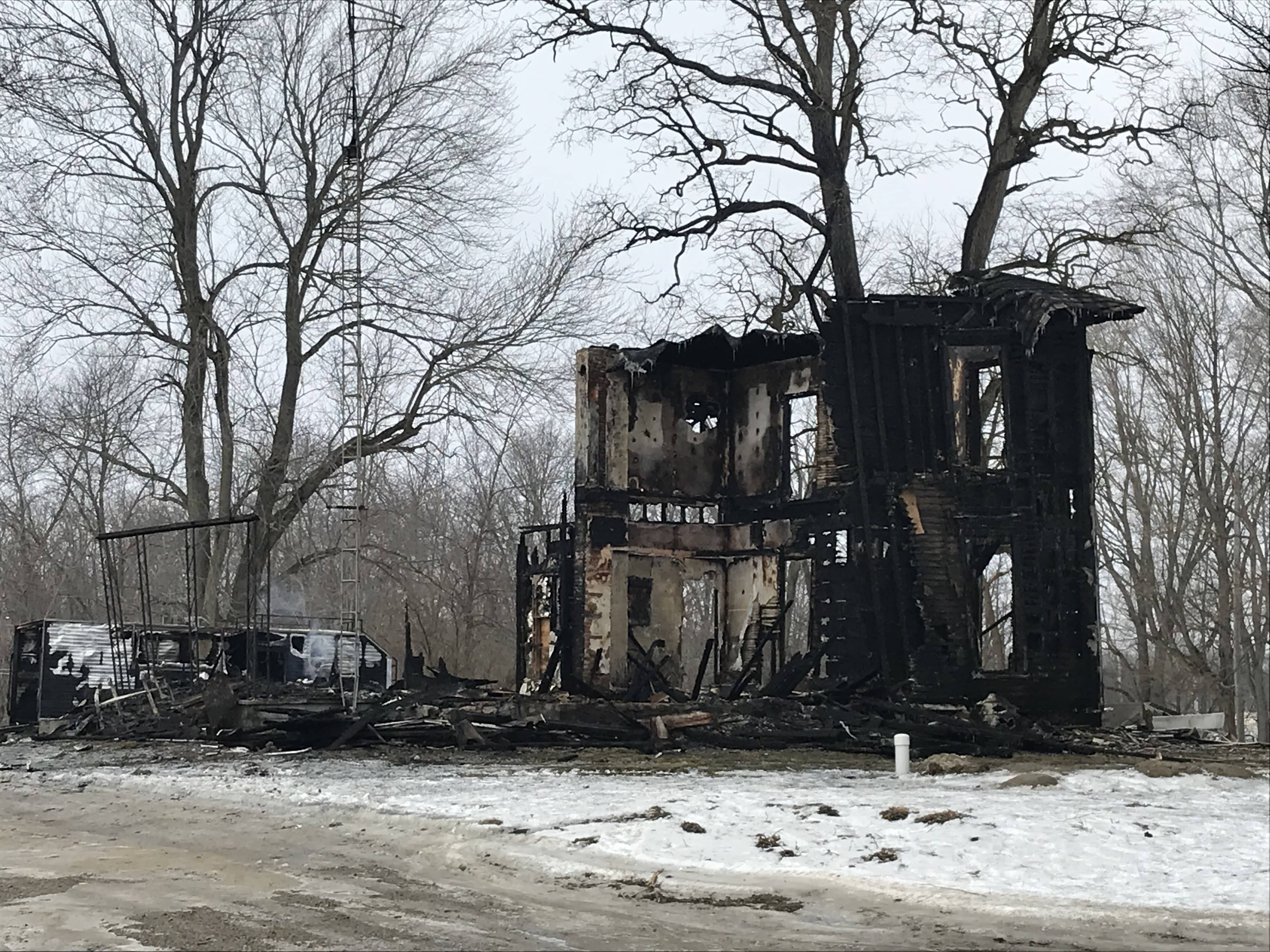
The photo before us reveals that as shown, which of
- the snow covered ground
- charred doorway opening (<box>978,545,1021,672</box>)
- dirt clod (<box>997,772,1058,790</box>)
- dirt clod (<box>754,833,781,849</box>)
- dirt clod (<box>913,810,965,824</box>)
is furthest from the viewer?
charred doorway opening (<box>978,545,1021,672</box>)

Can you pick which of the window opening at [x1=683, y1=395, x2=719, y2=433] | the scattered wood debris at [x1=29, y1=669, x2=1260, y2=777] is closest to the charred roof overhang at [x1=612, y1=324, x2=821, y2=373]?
the window opening at [x1=683, y1=395, x2=719, y2=433]

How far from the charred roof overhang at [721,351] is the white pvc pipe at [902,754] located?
51.3ft

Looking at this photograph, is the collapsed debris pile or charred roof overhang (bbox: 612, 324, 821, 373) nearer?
the collapsed debris pile

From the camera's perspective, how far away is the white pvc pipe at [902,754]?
14.9 metres

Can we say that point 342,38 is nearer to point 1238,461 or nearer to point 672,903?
point 1238,461

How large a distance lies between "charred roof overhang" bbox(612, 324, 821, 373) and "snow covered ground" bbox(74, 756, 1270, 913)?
15.5 metres

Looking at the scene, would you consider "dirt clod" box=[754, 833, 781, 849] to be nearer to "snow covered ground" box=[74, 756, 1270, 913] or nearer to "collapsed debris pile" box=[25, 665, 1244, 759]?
"snow covered ground" box=[74, 756, 1270, 913]

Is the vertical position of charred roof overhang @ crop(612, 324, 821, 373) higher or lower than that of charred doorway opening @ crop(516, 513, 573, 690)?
higher

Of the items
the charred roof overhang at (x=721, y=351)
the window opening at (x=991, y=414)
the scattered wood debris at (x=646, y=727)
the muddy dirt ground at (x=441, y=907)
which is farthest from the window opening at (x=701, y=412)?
the muddy dirt ground at (x=441, y=907)

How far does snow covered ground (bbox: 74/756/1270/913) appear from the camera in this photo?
909 cm

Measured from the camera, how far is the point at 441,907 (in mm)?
8914

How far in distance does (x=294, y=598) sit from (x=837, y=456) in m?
34.0

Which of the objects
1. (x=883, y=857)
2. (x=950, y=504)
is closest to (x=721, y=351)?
(x=950, y=504)

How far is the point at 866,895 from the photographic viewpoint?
9.02m
